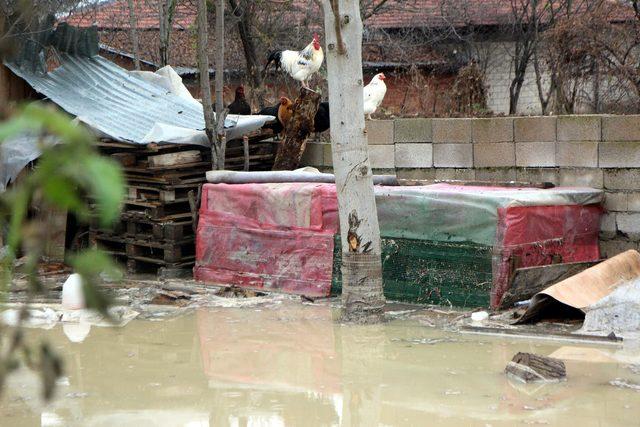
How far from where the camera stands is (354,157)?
24.7 feet

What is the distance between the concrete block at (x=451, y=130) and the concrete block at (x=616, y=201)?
1597mm

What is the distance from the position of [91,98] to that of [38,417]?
6.91 meters

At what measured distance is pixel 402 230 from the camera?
8555mm

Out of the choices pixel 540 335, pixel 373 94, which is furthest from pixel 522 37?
pixel 540 335

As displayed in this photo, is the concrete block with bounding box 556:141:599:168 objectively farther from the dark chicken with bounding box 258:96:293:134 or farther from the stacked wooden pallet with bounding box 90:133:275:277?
the stacked wooden pallet with bounding box 90:133:275:277

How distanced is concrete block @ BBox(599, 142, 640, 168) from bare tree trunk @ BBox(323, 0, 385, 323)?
8.30 feet

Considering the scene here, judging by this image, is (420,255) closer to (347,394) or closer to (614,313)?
(614,313)

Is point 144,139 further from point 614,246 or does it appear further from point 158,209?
point 614,246

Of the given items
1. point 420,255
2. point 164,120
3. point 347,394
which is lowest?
point 347,394

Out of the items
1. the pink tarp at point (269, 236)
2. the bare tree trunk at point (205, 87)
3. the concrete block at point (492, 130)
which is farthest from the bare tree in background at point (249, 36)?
the concrete block at point (492, 130)

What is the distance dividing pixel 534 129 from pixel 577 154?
51cm

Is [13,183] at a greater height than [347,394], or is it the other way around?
[13,183]

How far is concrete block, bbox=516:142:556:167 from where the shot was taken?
905 cm

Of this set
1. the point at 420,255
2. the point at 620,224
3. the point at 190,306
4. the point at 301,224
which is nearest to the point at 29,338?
the point at 190,306
